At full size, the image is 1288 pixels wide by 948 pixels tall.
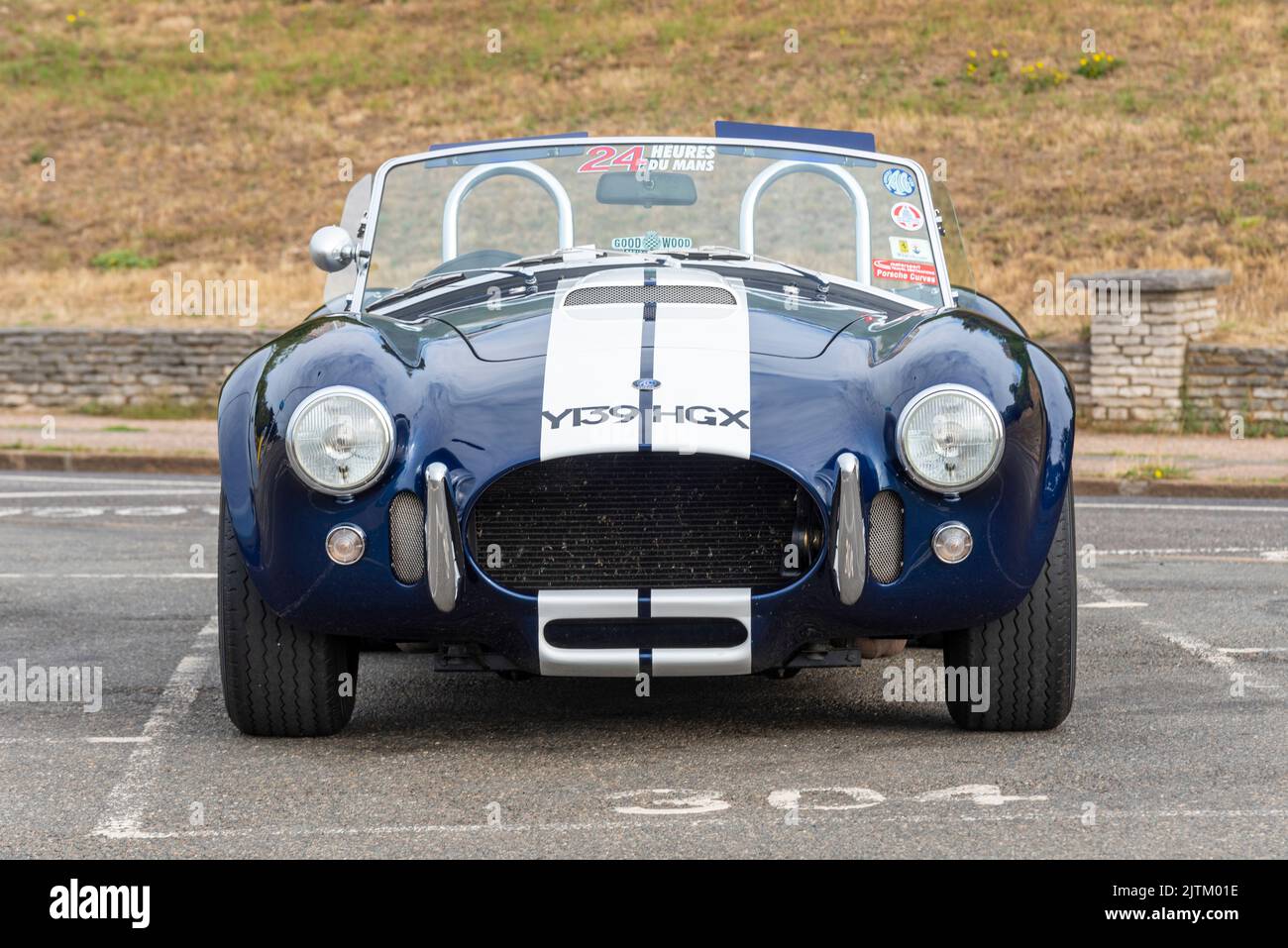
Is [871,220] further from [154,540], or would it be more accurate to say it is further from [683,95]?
[683,95]

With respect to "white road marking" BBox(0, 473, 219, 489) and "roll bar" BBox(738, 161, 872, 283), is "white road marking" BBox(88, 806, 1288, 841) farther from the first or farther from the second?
"white road marking" BBox(0, 473, 219, 489)

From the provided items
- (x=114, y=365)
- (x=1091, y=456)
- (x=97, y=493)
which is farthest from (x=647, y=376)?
(x=114, y=365)

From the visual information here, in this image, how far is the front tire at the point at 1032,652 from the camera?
4617 mm

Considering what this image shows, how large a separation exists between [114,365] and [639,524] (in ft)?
51.7

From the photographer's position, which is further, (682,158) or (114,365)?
(114,365)

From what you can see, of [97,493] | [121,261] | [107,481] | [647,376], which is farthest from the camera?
[121,261]

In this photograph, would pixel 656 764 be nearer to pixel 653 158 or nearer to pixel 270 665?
pixel 270 665

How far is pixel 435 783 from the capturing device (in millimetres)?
4363

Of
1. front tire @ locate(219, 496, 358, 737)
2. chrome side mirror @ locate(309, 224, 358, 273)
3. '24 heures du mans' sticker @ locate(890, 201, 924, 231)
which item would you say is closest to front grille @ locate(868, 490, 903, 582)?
front tire @ locate(219, 496, 358, 737)

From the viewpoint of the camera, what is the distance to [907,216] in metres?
6.07

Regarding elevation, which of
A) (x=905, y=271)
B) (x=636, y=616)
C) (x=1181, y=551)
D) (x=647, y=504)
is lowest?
(x=1181, y=551)

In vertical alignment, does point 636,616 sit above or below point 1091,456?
above
